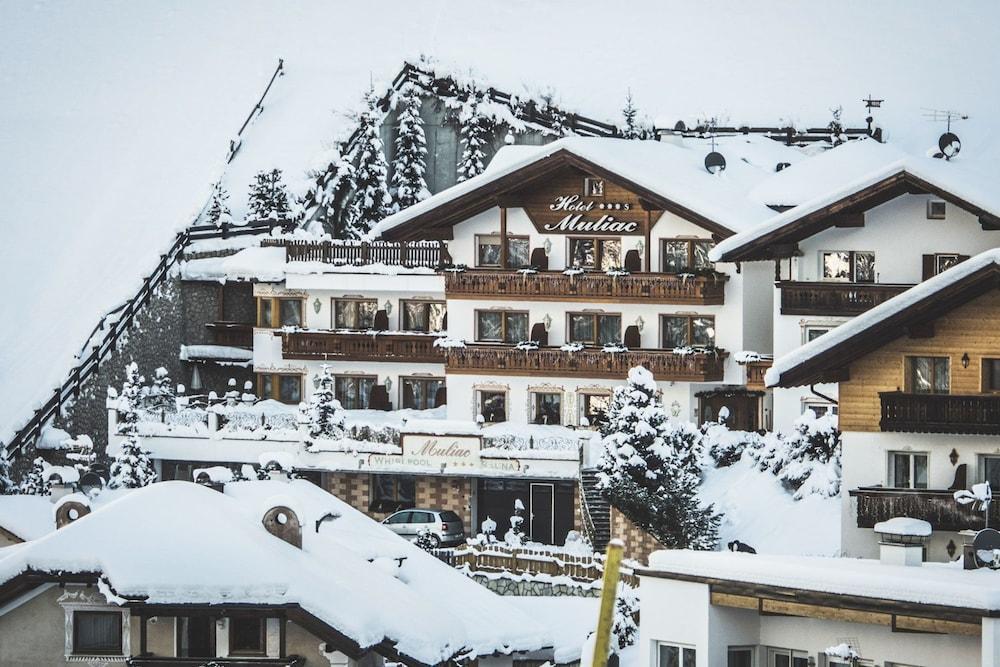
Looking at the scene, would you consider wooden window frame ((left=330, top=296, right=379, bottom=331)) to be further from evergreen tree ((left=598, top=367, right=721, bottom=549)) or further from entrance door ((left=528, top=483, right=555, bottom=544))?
evergreen tree ((left=598, top=367, right=721, bottom=549))

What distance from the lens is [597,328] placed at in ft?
237

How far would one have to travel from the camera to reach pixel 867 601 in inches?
1474

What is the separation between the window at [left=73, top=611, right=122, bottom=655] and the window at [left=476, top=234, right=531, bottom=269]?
93.4 feet

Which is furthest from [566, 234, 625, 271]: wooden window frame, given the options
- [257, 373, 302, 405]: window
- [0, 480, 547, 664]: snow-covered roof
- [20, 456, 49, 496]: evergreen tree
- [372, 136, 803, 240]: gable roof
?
[0, 480, 547, 664]: snow-covered roof

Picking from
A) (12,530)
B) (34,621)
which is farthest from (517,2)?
(34,621)

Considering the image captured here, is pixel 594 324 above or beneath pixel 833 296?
beneath

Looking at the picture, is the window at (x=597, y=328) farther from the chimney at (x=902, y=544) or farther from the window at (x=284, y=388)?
the chimney at (x=902, y=544)

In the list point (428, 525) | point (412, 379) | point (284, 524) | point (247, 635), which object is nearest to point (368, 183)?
point (412, 379)

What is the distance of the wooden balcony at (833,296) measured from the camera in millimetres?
65875

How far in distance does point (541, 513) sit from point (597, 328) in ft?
17.1

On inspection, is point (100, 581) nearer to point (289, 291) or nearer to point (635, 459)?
point (635, 459)

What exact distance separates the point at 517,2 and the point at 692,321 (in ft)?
137

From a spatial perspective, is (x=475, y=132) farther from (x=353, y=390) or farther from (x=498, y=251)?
(x=498, y=251)

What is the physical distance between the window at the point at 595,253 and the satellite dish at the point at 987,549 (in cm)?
3319
